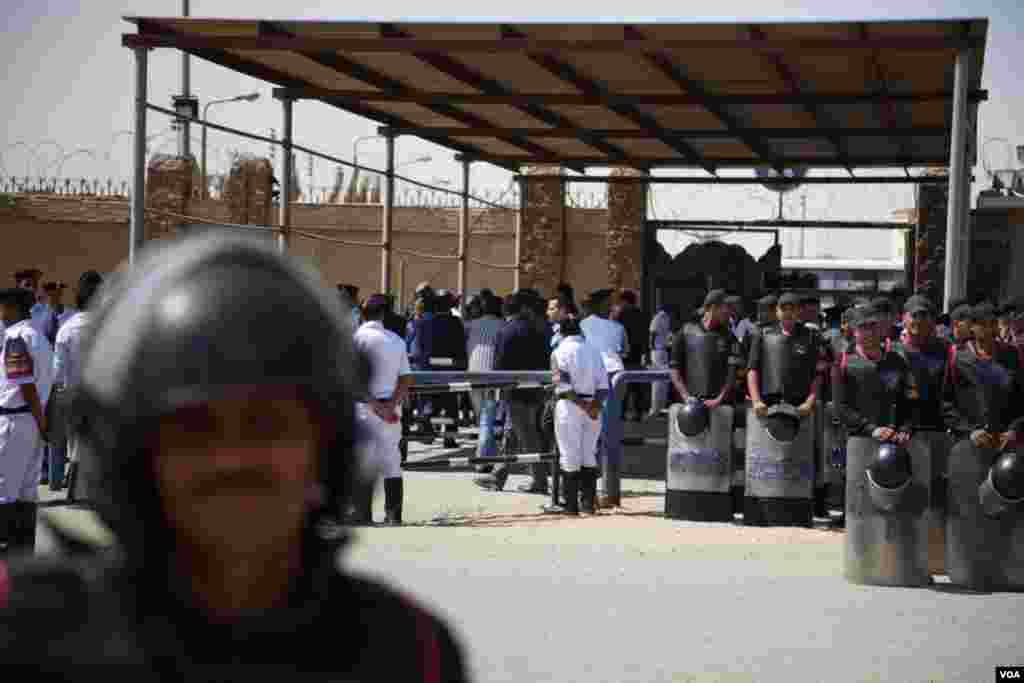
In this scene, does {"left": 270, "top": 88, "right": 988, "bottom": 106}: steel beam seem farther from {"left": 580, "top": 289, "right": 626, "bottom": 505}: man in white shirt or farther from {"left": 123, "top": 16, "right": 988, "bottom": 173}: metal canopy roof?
{"left": 580, "top": 289, "right": 626, "bottom": 505}: man in white shirt

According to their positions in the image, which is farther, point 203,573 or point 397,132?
point 397,132

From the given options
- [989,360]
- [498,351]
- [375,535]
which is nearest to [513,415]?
[498,351]

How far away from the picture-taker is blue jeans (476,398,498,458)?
1561 cm

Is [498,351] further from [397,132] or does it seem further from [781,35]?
[397,132]

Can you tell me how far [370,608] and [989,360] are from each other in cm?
973

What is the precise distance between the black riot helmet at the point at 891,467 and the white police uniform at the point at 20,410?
199 inches

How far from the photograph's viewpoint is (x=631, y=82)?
17.5 meters

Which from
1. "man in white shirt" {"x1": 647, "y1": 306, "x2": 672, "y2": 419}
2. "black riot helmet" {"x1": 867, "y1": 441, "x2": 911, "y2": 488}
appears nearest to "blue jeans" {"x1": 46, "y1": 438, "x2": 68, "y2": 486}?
"black riot helmet" {"x1": 867, "y1": 441, "x2": 911, "y2": 488}

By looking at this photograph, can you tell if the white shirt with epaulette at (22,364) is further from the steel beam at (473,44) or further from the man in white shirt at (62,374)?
the steel beam at (473,44)

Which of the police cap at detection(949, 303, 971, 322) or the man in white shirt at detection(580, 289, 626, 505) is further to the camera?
the man in white shirt at detection(580, 289, 626, 505)

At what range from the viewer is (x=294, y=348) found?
1.11 meters

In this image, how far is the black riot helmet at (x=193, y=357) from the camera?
3.52 ft

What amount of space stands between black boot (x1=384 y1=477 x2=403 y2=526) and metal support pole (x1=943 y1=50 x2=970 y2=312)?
5.07 meters

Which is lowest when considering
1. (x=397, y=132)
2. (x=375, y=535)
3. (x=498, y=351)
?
(x=375, y=535)
